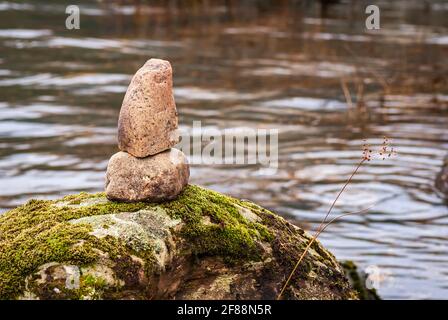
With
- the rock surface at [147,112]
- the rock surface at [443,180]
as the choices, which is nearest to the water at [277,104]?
the rock surface at [443,180]

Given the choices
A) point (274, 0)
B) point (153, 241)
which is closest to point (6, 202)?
point (153, 241)

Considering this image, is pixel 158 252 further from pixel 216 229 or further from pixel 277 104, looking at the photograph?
pixel 277 104

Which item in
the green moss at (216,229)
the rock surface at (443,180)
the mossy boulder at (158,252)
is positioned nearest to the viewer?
the mossy boulder at (158,252)

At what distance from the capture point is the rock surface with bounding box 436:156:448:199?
12.5m

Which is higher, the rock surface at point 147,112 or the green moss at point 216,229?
the rock surface at point 147,112

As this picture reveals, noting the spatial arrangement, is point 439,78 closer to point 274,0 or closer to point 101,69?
point 101,69

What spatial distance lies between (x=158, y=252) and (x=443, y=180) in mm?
8078

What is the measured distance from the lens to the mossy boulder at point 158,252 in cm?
519

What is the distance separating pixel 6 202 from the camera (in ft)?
37.8

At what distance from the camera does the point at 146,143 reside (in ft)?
19.3

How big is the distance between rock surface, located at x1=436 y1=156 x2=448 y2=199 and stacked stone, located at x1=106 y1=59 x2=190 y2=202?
7416 millimetres

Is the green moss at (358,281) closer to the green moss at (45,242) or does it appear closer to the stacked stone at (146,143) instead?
the stacked stone at (146,143)

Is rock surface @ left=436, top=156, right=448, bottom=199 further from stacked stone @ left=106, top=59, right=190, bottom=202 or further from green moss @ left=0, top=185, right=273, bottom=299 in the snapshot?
stacked stone @ left=106, top=59, right=190, bottom=202
